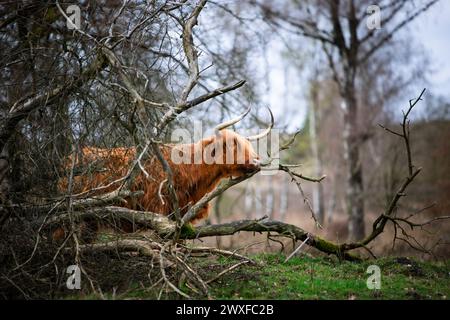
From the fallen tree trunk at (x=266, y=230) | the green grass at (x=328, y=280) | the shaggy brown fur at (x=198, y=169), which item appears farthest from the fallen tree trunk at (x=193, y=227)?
the shaggy brown fur at (x=198, y=169)

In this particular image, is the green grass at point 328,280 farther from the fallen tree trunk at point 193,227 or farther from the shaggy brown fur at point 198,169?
the shaggy brown fur at point 198,169

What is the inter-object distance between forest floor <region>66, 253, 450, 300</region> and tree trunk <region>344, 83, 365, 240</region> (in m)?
6.67

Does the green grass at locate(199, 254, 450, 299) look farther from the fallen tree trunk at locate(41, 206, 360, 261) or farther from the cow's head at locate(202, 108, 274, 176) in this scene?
the cow's head at locate(202, 108, 274, 176)

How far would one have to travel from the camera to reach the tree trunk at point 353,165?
14891 millimetres

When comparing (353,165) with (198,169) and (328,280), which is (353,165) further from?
(328,280)

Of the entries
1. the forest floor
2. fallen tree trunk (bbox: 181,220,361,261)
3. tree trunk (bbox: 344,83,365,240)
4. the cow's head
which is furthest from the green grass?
tree trunk (bbox: 344,83,365,240)

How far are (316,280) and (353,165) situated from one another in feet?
29.5

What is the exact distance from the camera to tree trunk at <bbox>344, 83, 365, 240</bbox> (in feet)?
48.9

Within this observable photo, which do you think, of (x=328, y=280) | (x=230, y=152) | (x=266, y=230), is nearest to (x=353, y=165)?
(x=230, y=152)

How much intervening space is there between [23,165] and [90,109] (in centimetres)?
111
